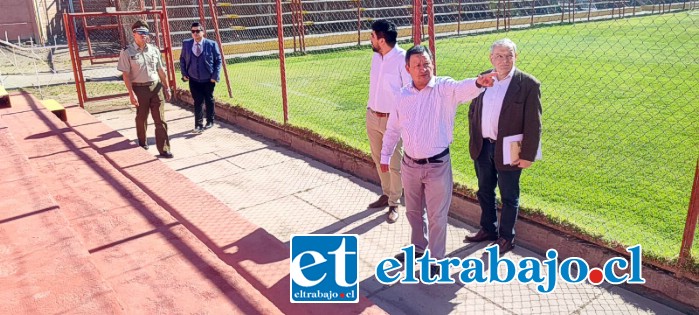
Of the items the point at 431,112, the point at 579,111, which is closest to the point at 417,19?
the point at 431,112

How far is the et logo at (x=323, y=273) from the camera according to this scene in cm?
356

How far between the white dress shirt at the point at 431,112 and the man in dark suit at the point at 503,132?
0.46 m

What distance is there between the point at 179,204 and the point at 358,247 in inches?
68.6

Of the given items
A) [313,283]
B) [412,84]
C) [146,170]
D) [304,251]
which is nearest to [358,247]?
[304,251]

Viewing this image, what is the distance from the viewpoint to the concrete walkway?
3.73 metres

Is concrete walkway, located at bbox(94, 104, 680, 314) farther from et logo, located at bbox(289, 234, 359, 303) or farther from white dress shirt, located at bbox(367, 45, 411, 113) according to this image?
white dress shirt, located at bbox(367, 45, 411, 113)

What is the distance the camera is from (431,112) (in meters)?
3.70

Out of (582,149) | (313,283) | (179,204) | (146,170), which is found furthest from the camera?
(582,149)

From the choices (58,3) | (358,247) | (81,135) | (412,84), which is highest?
(58,3)

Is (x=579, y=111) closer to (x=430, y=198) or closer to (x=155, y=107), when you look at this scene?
(x=430, y=198)

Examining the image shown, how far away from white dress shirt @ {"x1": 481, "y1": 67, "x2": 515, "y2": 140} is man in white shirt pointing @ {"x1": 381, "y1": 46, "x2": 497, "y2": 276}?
44 centimetres

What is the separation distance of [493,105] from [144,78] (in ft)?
15.8

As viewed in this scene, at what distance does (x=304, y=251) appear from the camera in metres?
4.06

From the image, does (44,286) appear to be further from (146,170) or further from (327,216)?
(146,170)
